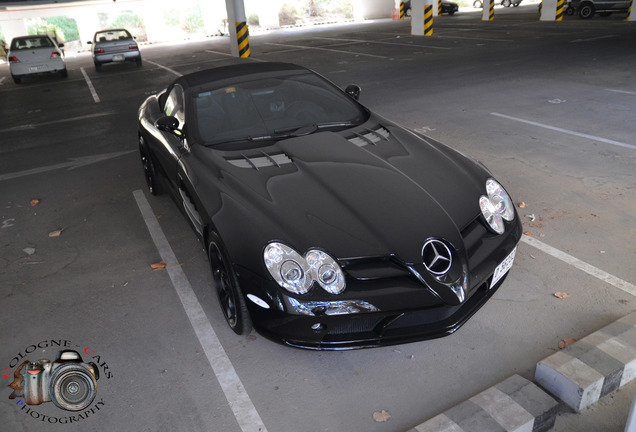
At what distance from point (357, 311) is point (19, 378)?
2.12 metres

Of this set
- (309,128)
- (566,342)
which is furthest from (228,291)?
(566,342)

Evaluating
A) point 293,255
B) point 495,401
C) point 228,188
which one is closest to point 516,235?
point 495,401

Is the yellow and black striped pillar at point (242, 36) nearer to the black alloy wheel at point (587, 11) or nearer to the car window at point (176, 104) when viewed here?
the car window at point (176, 104)

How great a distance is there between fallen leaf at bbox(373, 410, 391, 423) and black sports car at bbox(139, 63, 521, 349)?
350mm

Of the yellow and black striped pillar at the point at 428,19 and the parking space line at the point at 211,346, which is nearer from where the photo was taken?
the parking space line at the point at 211,346

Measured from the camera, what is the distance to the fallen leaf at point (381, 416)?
2516mm

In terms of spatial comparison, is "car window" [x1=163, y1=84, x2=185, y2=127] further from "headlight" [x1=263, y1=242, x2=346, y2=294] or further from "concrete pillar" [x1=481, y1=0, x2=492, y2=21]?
"concrete pillar" [x1=481, y1=0, x2=492, y2=21]

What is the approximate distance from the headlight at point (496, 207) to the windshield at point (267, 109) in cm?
130

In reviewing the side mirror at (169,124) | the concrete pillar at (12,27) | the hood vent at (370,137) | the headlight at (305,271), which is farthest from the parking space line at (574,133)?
the concrete pillar at (12,27)

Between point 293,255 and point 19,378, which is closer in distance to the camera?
point 293,255

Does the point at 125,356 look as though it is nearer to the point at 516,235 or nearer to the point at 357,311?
the point at 357,311

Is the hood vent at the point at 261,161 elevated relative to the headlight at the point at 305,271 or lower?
elevated

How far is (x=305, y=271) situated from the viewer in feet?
8.51

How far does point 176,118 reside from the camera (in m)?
4.02
